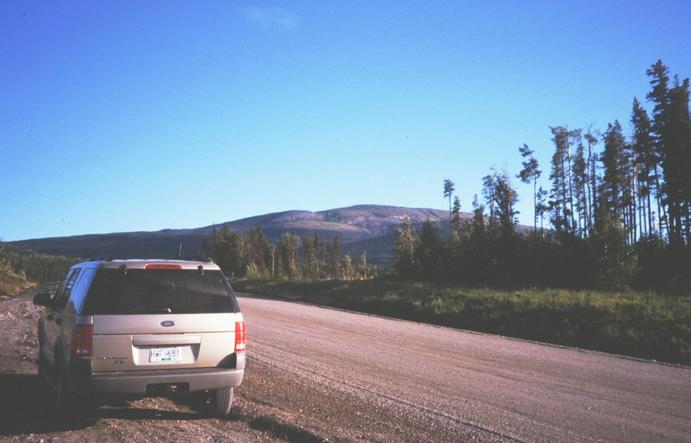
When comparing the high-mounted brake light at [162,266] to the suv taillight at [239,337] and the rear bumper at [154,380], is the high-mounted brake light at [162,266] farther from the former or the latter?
the rear bumper at [154,380]

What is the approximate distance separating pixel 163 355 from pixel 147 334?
0.31m

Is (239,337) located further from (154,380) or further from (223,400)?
(154,380)

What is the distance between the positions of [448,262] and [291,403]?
32.6 meters

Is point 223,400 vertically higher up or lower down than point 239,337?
lower down

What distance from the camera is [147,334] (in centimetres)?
623

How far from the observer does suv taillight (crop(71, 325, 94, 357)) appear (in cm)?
601

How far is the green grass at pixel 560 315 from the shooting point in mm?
13609

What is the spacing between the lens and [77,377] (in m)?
6.02

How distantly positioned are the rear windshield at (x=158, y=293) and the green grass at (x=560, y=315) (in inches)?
423

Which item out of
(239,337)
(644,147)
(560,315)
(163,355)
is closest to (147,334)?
(163,355)

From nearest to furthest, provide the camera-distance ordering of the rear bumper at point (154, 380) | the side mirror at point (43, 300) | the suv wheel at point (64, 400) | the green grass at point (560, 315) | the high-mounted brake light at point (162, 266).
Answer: the rear bumper at point (154, 380) → the suv wheel at point (64, 400) → the high-mounted brake light at point (162, 266) → the side mirror at point (43, 300) → the green grass at point (560, 315)

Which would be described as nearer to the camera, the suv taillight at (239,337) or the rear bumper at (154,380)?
the rear bumper at (154,380)

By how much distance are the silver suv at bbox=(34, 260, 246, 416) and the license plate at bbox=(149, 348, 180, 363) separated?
0.01m

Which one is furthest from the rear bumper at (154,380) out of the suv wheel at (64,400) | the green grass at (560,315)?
the green grass at (560,315)
